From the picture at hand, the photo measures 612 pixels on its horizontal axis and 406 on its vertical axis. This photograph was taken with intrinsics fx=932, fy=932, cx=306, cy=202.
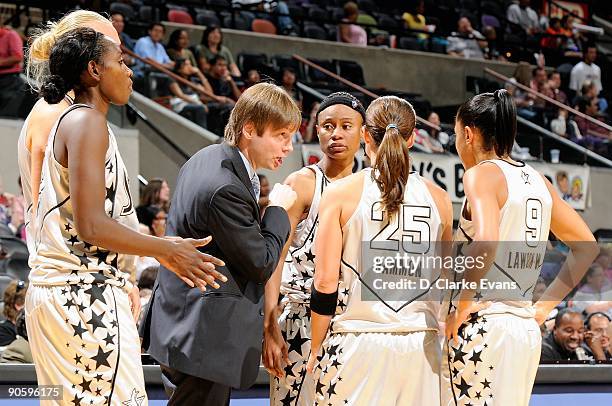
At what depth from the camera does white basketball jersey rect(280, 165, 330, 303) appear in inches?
137

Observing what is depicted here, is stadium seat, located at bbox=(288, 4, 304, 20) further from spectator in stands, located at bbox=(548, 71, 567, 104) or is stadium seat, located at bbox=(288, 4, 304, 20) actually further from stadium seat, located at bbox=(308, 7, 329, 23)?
spectator in stands, located at bbox=(548, 71, 567, 104)

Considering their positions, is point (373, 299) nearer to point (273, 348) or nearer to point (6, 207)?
point (273, 348)

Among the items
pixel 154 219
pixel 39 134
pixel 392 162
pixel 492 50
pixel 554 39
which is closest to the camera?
pixel 39 134

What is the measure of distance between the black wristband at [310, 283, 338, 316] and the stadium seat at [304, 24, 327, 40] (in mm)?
10586

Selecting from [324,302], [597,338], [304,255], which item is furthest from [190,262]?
[597,338]

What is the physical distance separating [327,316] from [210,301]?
50 cm

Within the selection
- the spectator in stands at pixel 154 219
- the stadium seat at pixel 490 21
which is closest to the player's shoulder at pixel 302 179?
the spectator in stands at pixel 154 219

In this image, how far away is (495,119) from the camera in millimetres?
3318

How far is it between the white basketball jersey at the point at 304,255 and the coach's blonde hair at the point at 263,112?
1.72ft

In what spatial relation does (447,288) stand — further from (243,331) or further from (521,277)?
(243,331)

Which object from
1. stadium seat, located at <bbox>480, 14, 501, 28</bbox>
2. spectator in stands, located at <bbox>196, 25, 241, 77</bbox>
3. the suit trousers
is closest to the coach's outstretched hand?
A: the suit trousers

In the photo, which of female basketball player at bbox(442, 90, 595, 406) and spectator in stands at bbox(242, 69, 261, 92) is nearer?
female basketball player at bbox(442, 90, 595, 406)

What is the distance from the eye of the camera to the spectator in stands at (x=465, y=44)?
14.1 metres

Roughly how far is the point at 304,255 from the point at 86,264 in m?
1.15
